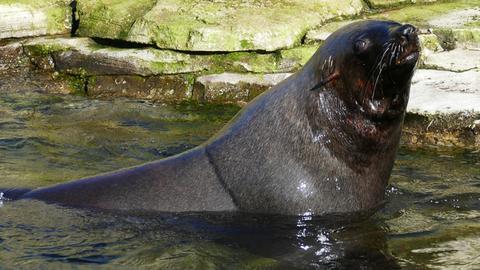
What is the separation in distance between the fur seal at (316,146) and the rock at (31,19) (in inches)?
237

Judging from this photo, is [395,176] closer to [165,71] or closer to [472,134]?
[472,134]

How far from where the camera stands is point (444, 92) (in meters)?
8.32

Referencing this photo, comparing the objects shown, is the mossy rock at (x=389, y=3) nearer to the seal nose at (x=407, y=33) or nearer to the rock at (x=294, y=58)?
the rock at (x=294, y=58)

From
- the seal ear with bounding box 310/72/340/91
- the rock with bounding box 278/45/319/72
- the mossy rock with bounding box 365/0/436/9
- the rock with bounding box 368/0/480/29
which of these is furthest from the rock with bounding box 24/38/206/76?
the seal ear with bounding box 310/72/340/91

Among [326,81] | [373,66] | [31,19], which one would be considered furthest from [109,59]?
[373,66]

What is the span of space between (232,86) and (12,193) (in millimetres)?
3726

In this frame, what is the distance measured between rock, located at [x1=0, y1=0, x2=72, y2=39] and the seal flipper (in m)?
5.34

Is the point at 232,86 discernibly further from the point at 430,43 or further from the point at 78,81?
the point at 430,43

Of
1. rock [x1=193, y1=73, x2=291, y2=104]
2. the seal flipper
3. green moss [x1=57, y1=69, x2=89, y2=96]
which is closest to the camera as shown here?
the seal flipper

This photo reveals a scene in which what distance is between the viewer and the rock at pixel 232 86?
9.41 metres

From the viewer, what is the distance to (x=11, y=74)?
35.1 ft

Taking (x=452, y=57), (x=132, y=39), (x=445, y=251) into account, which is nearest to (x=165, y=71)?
(x=132, y=39)

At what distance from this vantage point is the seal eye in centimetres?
541

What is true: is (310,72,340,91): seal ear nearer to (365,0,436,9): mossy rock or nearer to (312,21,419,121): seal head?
(312,21,419,121): seal head
